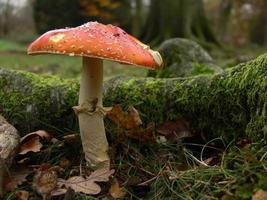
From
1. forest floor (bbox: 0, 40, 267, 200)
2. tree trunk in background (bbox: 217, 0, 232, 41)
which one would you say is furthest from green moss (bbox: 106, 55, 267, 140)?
tree trunk in background (bbox: 217, 0, 232, 41)

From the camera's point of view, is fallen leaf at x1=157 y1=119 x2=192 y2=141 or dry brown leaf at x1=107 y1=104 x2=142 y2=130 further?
fallen leaf at x1=157 y1=119 x2=192 y2=141

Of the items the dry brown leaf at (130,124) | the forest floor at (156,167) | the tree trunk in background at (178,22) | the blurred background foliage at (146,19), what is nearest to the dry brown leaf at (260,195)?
the forest floor at (156,167)

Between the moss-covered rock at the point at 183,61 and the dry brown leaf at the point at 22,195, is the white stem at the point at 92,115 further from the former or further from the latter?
the moss-covered rock at the point at 183,61

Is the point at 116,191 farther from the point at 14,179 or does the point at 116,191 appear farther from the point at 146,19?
the point at 146,19

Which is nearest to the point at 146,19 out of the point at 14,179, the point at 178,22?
the point at 178,22

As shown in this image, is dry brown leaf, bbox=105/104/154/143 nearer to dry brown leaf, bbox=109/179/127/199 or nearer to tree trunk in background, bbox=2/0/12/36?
dry brown leaf, bbox=109/179/127/199

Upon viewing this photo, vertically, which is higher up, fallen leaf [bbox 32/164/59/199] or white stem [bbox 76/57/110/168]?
white stem [bbox 76/57/110/168]
